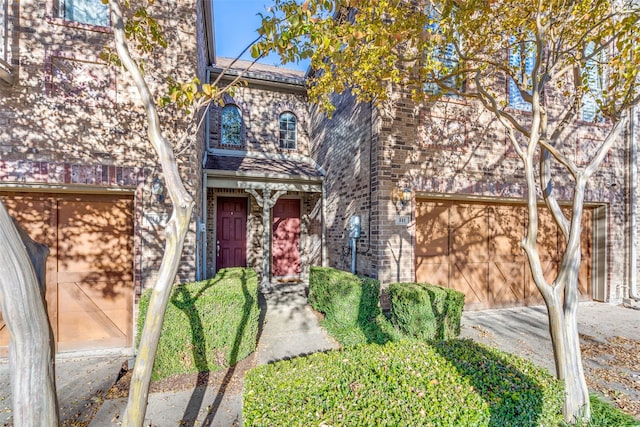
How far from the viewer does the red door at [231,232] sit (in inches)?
341

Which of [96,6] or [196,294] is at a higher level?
[96,6]

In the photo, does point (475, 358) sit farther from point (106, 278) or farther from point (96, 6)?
point (96, 6)

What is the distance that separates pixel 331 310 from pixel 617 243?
7187 millimetres

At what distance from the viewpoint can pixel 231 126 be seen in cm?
846

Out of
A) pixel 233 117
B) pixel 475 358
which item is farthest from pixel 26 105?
pixel 475 358

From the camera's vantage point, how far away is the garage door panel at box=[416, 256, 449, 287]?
5930 millimetres

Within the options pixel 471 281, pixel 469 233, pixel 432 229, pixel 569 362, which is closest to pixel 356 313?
pixel 432 229

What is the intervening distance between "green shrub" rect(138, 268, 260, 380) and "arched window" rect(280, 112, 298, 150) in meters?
5.68

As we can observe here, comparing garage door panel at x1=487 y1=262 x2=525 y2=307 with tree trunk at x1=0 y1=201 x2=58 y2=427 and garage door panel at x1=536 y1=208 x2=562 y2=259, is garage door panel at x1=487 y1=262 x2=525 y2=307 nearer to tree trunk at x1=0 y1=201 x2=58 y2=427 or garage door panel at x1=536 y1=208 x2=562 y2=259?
garage door panel at x1=536 y1=208 x2=562 y2=259

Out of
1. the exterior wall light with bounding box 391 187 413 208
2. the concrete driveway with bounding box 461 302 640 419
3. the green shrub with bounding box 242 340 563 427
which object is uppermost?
the exterior wall light with bounding box 391 187 413 208

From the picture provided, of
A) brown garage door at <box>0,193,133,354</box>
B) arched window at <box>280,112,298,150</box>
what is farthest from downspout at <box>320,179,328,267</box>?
brown garage door at <box>0,193,133,354</box>

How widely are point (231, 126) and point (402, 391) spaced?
26.3 ft

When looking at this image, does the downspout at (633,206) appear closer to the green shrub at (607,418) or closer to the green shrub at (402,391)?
the green shrub at (607,418)

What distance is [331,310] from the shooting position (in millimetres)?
5172
